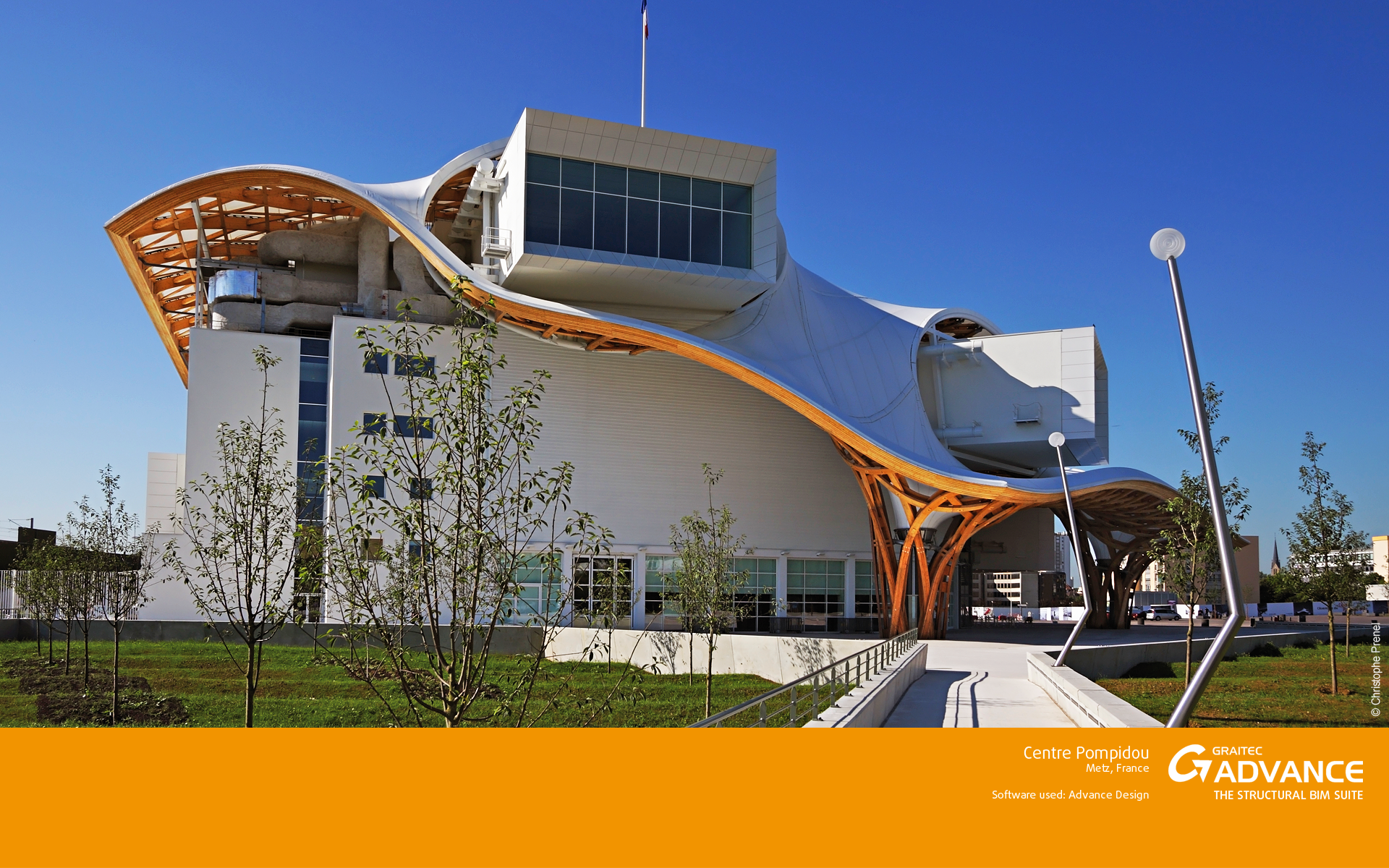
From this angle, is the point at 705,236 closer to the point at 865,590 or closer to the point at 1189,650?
the point at 865,590

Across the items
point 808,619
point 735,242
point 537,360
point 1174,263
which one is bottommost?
point 808,619

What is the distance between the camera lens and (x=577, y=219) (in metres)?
37.1

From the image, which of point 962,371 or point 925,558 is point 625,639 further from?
point 962,371

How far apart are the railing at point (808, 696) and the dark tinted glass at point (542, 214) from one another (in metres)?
A: 18.5

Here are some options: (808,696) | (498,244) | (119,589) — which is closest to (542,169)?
(498,244)

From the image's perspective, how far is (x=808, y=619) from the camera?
47781 millimetres

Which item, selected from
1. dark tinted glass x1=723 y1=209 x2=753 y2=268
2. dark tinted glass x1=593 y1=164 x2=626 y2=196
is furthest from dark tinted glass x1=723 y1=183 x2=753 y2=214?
dark tinted glass x1=593 y1=164 x2=626 y2=196

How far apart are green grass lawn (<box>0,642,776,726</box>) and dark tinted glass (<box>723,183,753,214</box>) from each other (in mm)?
17781

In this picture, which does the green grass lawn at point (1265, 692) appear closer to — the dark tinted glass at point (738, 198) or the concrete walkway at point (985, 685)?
the concrete walkway at point (985, 685)

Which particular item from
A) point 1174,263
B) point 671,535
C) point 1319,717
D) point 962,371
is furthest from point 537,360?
point 1174,263
